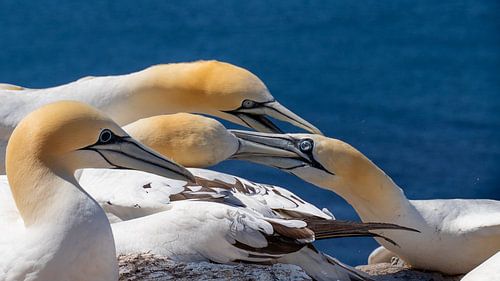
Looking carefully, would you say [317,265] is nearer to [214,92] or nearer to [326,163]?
[326,163]

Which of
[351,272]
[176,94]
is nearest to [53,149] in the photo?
[351,272]

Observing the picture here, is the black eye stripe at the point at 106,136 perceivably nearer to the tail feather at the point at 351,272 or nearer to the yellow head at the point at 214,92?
the tail feather at the point at 351,272

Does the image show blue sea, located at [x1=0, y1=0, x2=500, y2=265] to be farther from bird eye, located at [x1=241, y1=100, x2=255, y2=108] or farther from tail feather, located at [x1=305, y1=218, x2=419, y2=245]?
tail feather, located at [x1=305, y1=218, x2=419, y2=245]

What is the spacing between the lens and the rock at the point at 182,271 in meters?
3.28

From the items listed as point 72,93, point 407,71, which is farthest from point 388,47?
point 72,93

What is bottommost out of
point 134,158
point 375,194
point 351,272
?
point 351,272

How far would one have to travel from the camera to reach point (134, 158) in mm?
3180

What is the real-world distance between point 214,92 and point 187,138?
0.38 metres

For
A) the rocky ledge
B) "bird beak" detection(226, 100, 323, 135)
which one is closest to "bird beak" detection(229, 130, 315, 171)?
"bird beak" detection(226, 100, 323, 135)

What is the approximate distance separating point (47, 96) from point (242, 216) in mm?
1119

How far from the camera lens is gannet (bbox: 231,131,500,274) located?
13.6 ft

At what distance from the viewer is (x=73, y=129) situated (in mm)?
3061

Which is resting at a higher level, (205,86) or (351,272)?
(205,86)

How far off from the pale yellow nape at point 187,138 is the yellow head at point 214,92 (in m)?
0.32
